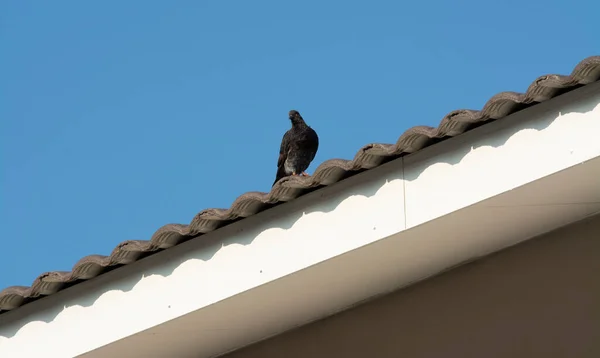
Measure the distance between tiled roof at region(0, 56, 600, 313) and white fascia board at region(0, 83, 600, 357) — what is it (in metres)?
0.04

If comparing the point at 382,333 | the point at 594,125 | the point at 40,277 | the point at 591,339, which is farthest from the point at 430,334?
the point at 40,277

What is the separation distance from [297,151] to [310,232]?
149 inches

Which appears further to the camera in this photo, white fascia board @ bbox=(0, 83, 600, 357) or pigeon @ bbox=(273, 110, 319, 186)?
pigeon @ bbox=(273, 110, 319, 186)

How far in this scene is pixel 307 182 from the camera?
4.72 metres

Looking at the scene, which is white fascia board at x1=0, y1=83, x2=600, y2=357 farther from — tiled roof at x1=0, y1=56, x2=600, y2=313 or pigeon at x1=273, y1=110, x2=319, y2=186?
pigeon at x1=273, y1=110, x2=319, y2=186

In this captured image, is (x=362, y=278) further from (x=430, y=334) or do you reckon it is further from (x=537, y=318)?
(x=537, y=318)

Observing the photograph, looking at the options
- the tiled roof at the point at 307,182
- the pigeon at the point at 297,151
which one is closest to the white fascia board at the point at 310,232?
the tiled roof at the point at 307,182

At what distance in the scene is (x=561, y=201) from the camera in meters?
4.79

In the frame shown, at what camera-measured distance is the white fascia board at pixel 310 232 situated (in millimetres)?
4379

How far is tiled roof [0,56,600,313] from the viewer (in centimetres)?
432

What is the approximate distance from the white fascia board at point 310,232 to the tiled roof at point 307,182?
4cm

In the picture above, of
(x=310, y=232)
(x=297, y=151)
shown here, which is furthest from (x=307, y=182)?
(x=297, y=151)

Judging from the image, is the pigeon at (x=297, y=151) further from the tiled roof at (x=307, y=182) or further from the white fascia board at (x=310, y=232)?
the tiled roof at (x=307, y=182)

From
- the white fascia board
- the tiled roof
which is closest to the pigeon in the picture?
the white fascia board
